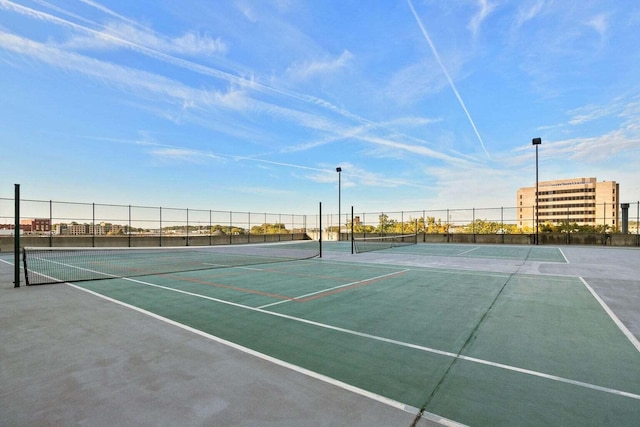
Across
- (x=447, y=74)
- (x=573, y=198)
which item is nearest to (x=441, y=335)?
(x=447, y=74)

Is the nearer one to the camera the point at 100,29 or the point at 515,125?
the point at 100,29

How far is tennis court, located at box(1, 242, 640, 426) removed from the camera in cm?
287

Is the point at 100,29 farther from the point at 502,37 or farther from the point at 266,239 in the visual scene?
→ the point at 266,239

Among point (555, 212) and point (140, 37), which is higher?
point (140, 37)

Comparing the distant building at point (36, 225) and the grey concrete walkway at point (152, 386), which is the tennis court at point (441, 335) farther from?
the distant building at point (36, 225)

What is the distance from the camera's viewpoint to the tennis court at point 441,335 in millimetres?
2867

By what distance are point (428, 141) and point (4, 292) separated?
35.3m

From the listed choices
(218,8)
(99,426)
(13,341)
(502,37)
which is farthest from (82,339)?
(502,37)

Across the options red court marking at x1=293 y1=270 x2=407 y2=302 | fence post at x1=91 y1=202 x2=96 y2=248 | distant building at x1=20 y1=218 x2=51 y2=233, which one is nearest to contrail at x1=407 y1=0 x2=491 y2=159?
red court marking at x1=293 y1=270 x2=407 y2=302

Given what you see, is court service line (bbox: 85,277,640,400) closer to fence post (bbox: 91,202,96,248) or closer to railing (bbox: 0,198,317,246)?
fence post (bbox: 91,202,96,248)

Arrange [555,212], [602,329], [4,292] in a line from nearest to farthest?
[602,329] < [4,292] < [555,212]

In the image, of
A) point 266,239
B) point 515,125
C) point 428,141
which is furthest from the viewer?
point 266,239

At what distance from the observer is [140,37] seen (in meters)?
16.7

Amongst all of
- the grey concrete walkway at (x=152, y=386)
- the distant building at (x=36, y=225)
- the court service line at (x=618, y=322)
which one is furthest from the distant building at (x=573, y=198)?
the grey concrete walkway at (x=152, y=386)
